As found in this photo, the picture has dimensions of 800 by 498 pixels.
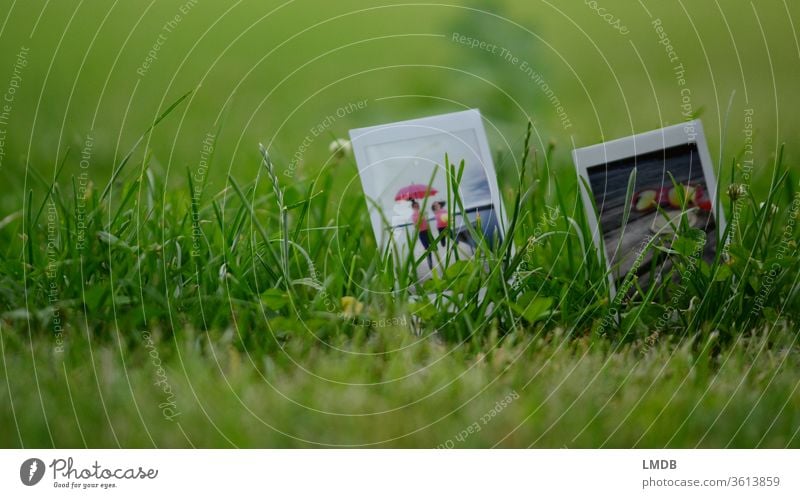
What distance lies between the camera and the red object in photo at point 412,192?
1.07 metres

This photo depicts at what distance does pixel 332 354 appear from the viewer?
3.10ft

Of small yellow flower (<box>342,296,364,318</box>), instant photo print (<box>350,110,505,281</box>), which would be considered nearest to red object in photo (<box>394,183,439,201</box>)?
instant photo print (<box>350,110,505,281</box>)

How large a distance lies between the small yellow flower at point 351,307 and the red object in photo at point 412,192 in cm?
15

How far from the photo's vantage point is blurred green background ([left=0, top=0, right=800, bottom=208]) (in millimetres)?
1183

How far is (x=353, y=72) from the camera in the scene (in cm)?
132

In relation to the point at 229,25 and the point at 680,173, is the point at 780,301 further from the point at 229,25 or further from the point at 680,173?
the point at 229,25

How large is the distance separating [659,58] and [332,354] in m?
0.70

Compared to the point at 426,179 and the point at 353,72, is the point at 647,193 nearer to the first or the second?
the point at 426,179

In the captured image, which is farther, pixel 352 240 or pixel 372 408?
pixel 352 240

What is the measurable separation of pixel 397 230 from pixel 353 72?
14.2 inches

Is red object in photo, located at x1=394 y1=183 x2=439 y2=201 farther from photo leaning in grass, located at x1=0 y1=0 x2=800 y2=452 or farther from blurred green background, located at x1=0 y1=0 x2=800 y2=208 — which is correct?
blurred green background, located at x1=0 y1=0 x2=800 y2=208

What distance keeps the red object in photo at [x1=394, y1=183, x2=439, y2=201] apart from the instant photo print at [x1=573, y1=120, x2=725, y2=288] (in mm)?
187

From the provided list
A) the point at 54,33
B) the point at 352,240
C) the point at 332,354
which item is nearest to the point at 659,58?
the point at 352,240
